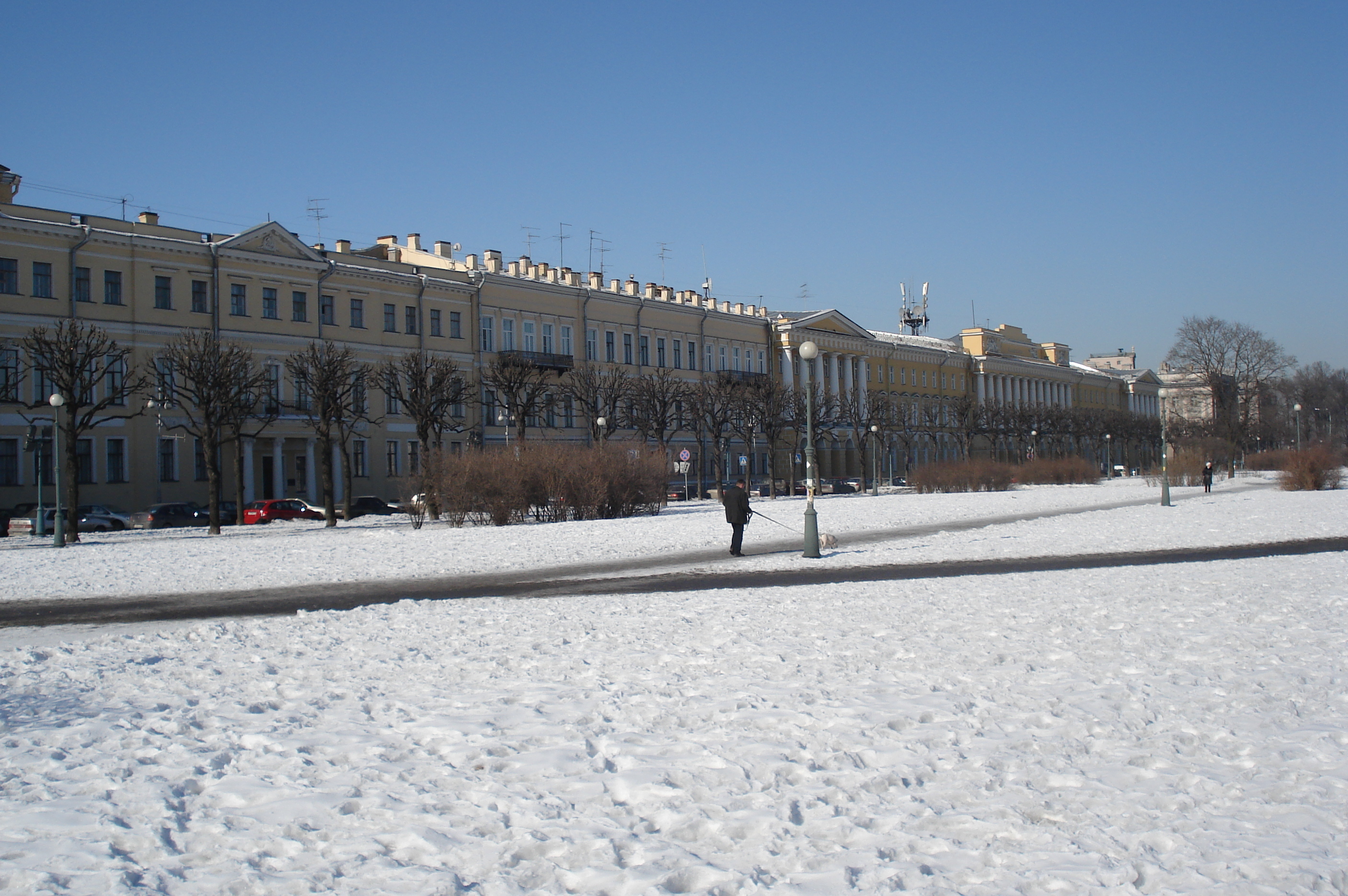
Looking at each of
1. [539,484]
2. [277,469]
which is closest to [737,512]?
[539,484]

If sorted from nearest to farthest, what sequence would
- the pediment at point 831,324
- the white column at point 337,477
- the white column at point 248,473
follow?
the white column at point 248,473, the white column at point 337,477, the pediment at point 831,324

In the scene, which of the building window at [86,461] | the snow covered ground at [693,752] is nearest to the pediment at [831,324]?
the building window at [86,461]

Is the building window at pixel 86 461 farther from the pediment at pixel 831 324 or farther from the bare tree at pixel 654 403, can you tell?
the pediment at pixel 831 324

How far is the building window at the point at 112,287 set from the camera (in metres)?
44.4

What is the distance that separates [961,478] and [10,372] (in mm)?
43752

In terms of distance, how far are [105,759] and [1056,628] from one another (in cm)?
814

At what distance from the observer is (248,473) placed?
49062 mm

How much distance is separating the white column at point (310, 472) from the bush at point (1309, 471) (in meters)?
45.2

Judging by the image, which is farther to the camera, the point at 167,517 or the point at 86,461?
the point at 86,461

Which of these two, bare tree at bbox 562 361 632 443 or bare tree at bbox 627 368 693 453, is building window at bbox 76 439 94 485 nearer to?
bare tree at bbox 562 361 632 443

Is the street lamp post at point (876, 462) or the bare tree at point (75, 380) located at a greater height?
the bare tree at point (75, 380)

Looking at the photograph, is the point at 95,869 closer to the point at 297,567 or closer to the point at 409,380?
the point at 297,567

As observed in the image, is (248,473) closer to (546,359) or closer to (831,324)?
(546,359)

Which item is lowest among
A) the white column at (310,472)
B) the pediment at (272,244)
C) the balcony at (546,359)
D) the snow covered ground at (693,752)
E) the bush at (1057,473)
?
the snow covered ground at (693,752)
